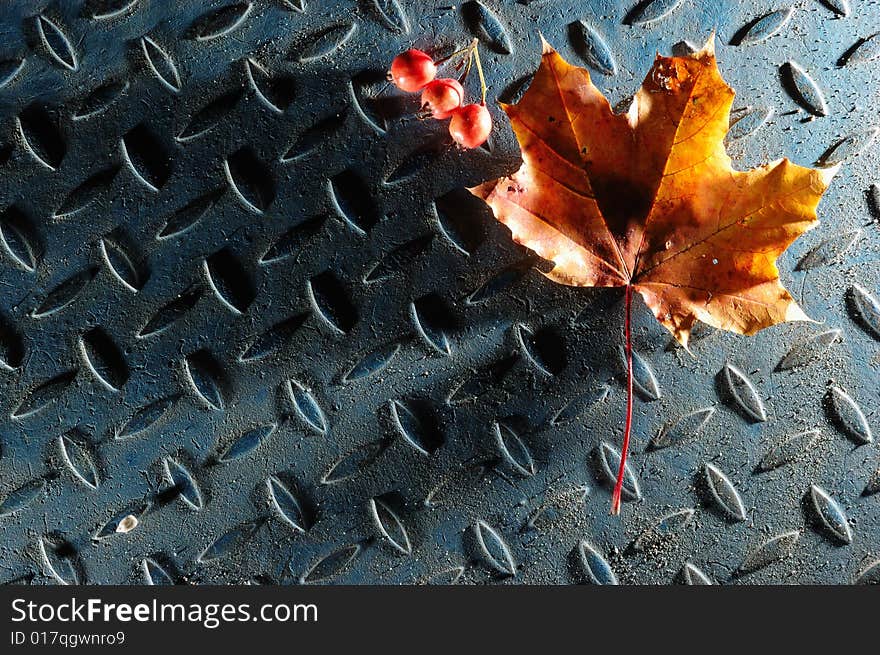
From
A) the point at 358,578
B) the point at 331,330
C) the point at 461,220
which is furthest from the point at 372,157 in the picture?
the point at 358,578

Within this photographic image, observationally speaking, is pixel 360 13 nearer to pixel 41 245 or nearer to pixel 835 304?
pixel 41 245

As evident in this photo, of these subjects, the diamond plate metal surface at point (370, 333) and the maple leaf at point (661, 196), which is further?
the diamond plate metal surface at point (370, 333)

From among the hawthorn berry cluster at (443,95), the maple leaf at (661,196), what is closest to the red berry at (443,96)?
the hawthorn berry cluster at (443,95)

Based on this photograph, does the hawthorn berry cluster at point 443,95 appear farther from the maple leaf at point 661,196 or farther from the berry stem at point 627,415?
the berry stem at point 627,415

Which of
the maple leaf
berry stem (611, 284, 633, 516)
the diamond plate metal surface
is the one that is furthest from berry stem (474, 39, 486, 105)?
berry stem (611, 284, 633, 516)

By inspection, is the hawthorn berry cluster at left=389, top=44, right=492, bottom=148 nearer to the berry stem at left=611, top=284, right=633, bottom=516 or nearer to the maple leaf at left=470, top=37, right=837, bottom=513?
the maple leaf at left=470, top=37, right=837, bottom=513

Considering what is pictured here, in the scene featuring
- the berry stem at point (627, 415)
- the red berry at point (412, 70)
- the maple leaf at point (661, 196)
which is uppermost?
the red berry at point (412, 70)
